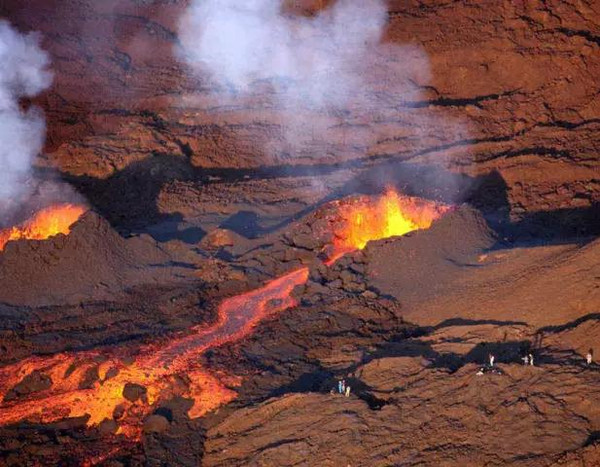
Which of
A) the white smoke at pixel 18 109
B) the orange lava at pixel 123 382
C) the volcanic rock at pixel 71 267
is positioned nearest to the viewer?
the orange lava at pixel 123 382

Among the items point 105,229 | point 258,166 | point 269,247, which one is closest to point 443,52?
point 258,166

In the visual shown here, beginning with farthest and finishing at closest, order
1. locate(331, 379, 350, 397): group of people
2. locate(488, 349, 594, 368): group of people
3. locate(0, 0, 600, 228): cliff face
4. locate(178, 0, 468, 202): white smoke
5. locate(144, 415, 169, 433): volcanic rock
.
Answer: locate(178, 0, 468, 202): white smoke → locate(0, 0, 600, 228): cliff face → locate(144, 415, 169, 433): volcanic rock → locate(331, 379, 350, 397): group of people → locate(488, 349, 594, 368): group of people

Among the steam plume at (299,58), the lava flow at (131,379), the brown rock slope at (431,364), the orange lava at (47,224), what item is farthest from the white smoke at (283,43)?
the lava flow at (131,379)

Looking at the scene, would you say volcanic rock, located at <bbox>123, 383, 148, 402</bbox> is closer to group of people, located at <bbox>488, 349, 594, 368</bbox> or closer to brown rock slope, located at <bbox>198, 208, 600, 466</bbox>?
brown rock slope, located at <bbox>198, 208, 600, 466</bbox>

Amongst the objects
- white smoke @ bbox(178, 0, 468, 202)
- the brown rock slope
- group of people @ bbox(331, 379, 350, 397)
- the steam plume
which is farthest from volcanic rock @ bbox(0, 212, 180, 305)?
the steam plume

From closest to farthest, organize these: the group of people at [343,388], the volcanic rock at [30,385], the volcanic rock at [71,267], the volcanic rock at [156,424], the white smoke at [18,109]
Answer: the group of people at [343,388] → the volcanic rock at [156,424] → the volcanic rock at [30,385] → the volcanic rock at [71,267] → the white smoke at [18,109]

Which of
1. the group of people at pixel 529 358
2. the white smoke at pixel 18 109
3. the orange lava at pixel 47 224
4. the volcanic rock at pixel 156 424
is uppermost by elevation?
the white smoke at pixel 18 109

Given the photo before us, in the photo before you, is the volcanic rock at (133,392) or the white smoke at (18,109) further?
the white smoke at (18,109)

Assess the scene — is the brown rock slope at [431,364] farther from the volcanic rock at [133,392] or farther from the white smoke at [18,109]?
the white smoke at [18,109]
